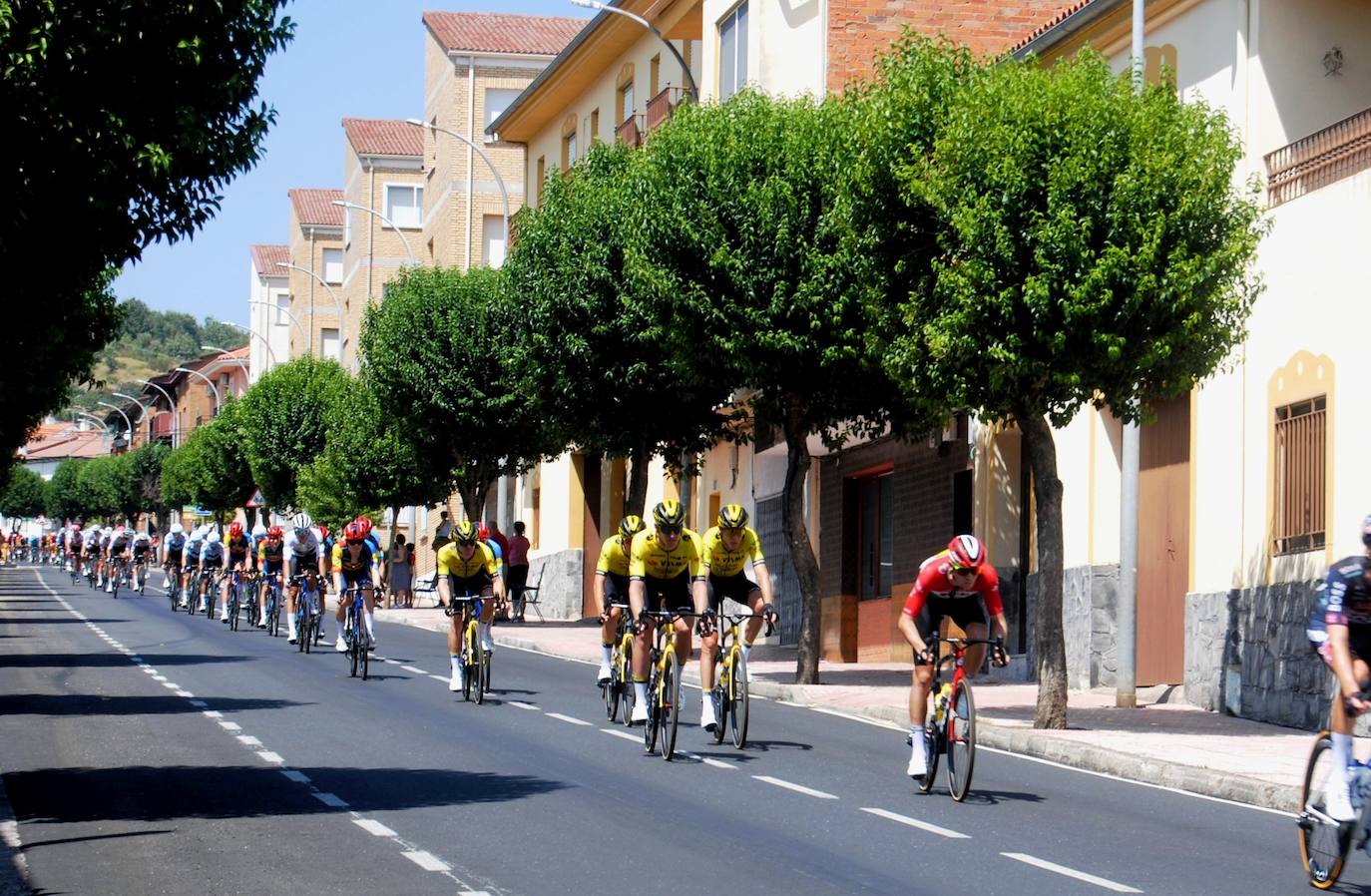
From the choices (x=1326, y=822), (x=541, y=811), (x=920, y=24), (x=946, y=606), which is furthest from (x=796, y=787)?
(x=920, y=24)

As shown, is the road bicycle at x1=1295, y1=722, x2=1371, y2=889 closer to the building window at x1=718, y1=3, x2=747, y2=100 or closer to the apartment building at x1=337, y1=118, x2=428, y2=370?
the building window at x1=718, y1=3, x2=747, y2=100

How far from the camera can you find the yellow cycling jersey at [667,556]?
674 inches

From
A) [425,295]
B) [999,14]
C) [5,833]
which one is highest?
[999,14]

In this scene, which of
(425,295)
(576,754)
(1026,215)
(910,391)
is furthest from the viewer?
(425,295)

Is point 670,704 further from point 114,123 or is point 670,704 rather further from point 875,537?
point 875,537

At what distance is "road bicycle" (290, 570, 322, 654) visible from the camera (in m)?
30.9

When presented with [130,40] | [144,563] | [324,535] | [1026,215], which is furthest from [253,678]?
Result: [144,563]

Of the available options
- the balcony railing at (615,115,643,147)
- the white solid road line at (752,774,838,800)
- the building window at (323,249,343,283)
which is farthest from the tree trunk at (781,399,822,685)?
the building window at (323,249,343,283)

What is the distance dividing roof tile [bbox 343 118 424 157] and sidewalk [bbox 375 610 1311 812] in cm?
5902

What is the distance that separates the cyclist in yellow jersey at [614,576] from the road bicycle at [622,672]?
73mm

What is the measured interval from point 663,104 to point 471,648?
71.4 ft

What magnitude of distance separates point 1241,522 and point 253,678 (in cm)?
1122

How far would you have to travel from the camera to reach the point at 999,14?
3609 cm

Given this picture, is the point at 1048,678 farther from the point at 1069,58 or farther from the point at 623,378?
the point at 623,378
